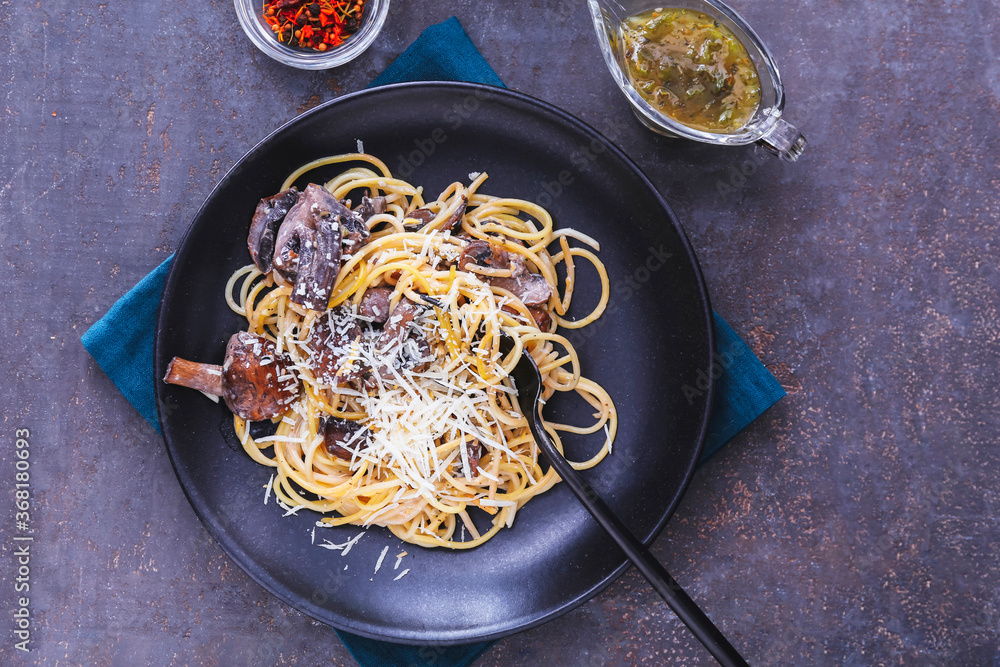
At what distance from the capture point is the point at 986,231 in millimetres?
3045

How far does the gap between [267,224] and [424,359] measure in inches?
37.6

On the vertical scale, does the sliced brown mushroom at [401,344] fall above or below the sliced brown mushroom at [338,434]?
above

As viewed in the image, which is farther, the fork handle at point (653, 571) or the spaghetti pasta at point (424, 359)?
the spaghetti pasta at point (424, 359)

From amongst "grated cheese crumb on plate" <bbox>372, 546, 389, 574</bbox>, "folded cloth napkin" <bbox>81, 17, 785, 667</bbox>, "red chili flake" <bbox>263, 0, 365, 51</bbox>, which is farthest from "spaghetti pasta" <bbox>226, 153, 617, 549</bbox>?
"red chili flake" <bbox>263, 0, 365, 51</bbox>

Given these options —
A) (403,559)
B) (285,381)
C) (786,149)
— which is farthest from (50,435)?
(786,149)

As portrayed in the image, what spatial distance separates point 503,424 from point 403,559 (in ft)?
2.75

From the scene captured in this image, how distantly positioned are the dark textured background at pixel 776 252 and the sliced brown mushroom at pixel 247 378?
0.74 metres

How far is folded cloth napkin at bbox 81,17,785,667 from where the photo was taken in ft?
9.71

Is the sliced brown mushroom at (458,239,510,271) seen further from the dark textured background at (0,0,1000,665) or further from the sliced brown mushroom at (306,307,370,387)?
the dark textured background at (0,0,1000,665)

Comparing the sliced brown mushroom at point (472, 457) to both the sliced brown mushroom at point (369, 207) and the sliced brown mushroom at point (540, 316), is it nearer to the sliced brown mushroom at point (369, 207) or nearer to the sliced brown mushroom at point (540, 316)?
the sliced brown mushroom at point (540, 316)

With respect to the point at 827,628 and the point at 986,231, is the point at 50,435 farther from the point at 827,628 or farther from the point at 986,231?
the point at 986,231

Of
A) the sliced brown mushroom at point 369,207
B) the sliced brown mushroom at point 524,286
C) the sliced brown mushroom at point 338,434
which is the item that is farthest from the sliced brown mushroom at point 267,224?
the sliced brown mushroom at point 524,286

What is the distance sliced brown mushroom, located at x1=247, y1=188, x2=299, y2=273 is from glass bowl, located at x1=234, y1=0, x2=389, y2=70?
65cm

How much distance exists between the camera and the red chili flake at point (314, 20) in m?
2.93
